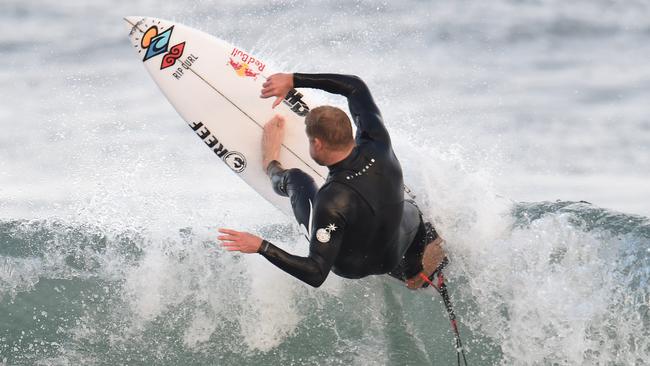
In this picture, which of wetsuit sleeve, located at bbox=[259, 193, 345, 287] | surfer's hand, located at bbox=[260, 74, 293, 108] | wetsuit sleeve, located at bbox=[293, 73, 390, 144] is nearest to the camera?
wetsuit sleeve, located at bbox=[259, 193, 345, 287]

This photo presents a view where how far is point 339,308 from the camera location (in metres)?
5.49

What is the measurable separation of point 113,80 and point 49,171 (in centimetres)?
306

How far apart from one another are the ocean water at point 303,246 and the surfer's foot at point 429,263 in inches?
9.3

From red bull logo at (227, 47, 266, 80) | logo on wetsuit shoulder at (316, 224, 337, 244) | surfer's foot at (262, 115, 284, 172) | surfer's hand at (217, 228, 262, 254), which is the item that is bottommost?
surfer's foot at (262, 115, 284, 172)

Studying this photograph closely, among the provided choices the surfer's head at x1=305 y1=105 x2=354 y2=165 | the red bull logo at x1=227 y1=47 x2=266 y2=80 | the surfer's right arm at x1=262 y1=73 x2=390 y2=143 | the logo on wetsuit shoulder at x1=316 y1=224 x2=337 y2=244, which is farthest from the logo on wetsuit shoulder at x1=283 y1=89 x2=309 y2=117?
the logo on wetsuit shoulder at x1=316 y1=224 x2=337 y2=244

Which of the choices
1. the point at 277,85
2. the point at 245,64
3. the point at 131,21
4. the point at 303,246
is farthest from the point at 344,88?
the point at 131,21

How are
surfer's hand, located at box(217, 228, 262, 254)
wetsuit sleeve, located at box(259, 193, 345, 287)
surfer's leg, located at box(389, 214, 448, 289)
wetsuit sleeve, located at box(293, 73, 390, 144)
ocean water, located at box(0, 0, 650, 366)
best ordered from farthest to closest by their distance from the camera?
ocean water, located at box(0, 0, 650, 366), surfer's leg, located at box(389, 214, 448, 289), wetsuit sleeve, located at box(293, 73, 390, 144), wetsuit sleeve, located at box(259, 193, 345, 287), surfer's hand, located at box(217, 228, 262, 254)

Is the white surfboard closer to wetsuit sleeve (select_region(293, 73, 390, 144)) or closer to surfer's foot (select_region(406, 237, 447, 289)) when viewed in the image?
surfer's foot (select_region(406, 237, 447, 289))

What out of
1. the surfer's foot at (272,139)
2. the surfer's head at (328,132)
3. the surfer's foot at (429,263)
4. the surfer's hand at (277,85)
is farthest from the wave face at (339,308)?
the surfer's head at (328,132)

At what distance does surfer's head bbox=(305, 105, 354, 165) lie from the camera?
3.68m

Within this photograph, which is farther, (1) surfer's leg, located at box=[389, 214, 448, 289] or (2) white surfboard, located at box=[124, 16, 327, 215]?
(2) white surfboard, located at box=[124, 16, 327, 215]

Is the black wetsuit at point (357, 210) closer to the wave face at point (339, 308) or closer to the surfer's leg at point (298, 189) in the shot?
the surfer's leg at point (298, 189)

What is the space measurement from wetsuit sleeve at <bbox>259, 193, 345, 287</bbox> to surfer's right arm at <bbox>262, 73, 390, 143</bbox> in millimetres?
662

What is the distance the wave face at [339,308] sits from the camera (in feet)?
16.0
